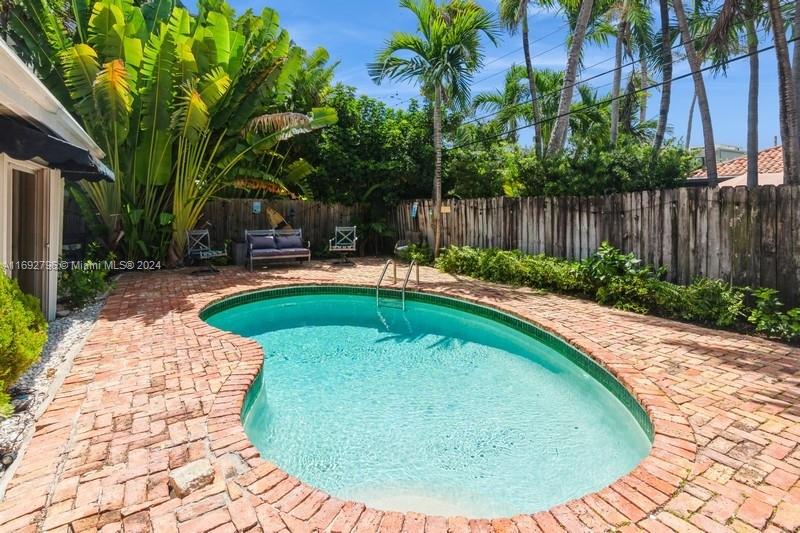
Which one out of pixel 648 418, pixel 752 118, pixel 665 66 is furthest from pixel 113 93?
pixel 752 118

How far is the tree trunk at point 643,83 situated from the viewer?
16.7 m

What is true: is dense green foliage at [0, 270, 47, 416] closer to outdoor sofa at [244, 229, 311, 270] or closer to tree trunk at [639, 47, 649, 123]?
outdoor sofa at [244, 229, 311, 270]

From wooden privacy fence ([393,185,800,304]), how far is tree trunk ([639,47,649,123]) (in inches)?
301

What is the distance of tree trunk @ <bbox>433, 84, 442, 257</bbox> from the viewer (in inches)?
434

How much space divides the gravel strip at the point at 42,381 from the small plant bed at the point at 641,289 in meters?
7.15

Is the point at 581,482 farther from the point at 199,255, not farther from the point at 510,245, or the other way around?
the point at 199,255

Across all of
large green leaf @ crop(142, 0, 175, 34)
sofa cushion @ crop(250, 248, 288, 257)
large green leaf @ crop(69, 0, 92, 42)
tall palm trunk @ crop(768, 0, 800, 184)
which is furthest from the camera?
sofa cushion @ crop(250, 248, 288, 257)

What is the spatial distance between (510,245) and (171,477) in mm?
8860

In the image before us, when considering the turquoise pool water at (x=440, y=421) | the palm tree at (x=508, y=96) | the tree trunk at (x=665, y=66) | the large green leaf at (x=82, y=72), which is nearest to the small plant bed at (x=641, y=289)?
the turquoise pool water at (x=440, y=421)

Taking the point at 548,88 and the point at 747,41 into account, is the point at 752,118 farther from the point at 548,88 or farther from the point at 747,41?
the point at 548,88

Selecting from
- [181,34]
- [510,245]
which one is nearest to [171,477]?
[510,245]

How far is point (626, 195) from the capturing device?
768 cm

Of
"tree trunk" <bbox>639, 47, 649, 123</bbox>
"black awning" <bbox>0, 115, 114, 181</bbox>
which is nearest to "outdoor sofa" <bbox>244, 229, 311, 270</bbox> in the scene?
"black awning" <bbox>0, 115, 114, 181</bbox>

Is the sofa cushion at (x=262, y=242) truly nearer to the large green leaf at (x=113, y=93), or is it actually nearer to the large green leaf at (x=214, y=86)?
the large green leaf at (x=214, y=86)
